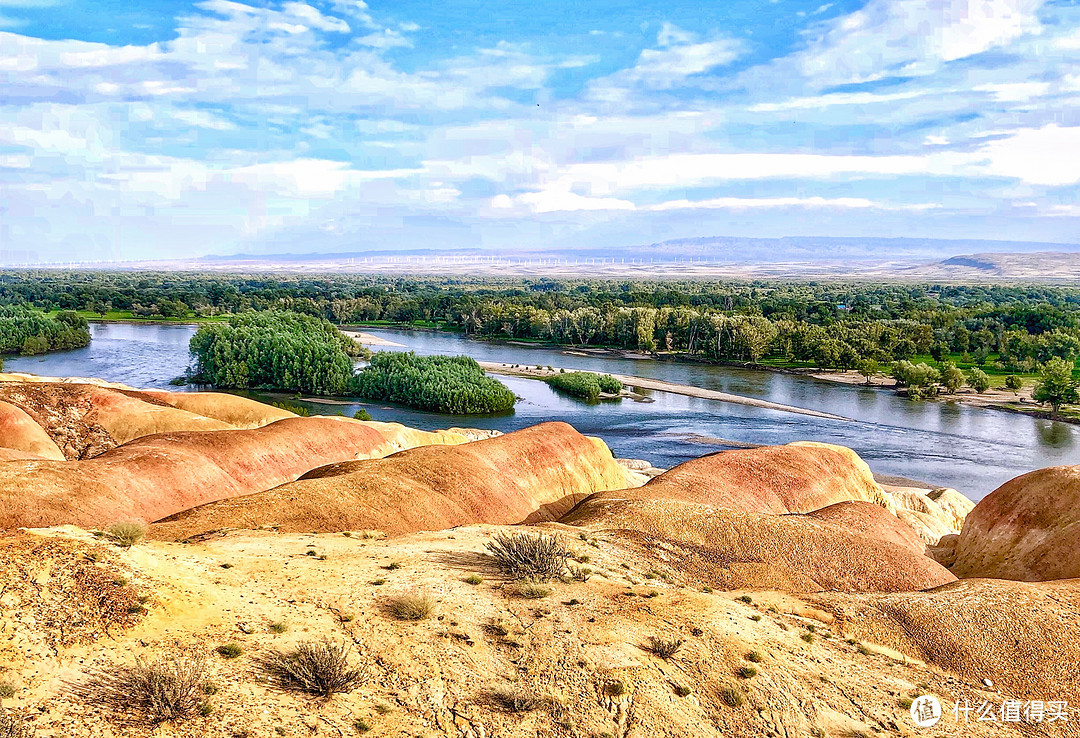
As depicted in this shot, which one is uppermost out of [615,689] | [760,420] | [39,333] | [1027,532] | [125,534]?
[125,534]

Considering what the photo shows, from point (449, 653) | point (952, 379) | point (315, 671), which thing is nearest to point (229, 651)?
point (315, 671)

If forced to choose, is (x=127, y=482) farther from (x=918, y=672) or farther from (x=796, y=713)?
(x=918, y=672)

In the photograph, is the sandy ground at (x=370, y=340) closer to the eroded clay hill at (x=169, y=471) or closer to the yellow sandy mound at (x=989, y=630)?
the eroded clay hill at (x=169, y=471)

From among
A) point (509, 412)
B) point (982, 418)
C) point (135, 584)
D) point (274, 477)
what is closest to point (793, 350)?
point (982, 418)

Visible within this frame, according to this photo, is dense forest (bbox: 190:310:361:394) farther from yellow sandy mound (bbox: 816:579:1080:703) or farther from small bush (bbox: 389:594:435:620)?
yellow sandy mound (bbox: 816:579:1080:703)

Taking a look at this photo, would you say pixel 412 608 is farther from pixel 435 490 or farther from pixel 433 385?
pixel 433 385

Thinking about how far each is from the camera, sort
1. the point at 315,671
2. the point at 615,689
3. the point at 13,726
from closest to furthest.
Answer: the point at 13,726 < the point at 315,671 < the point at 615,689
